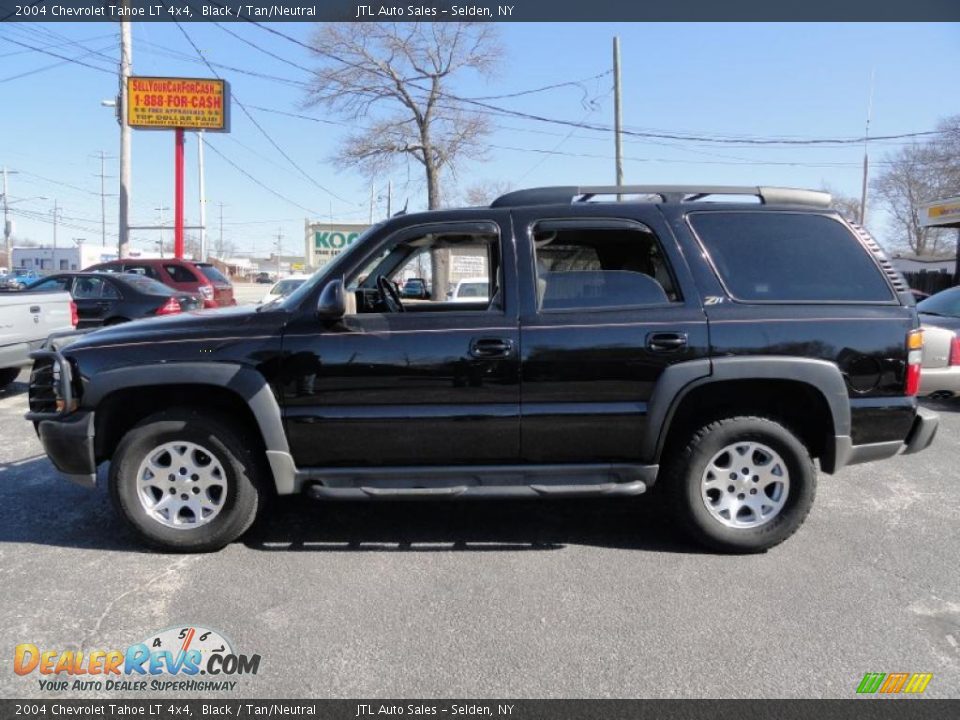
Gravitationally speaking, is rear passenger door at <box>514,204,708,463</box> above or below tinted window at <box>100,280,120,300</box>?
below

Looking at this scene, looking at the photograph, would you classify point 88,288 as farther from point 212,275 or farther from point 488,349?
point 488,349

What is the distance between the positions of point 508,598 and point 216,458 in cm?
175

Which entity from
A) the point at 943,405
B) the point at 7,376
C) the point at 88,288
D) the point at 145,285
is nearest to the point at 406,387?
the point at 943,405

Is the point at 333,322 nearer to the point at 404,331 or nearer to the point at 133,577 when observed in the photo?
the point at 404,331

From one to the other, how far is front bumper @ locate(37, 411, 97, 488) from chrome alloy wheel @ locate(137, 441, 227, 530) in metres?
0.31

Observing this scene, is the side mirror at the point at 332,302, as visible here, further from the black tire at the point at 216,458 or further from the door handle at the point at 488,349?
the black tire at the point at 216,458

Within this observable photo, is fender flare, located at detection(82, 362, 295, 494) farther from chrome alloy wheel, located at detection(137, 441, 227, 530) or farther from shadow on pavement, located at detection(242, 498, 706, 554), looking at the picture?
shadow on pavement, located at detection(242, 498, 706, 554)

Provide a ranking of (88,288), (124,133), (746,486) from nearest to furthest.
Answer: (746,486), (88,288), (124,133)

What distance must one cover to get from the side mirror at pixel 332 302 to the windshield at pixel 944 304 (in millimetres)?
7211

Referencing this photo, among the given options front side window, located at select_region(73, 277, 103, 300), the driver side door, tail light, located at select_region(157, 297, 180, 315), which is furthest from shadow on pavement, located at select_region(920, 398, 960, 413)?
front side window, located at select_region(73, 277, 103, 300)

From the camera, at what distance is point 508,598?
331 cm

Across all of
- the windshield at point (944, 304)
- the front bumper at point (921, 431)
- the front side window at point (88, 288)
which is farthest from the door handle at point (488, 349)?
the front side window at point (88, 288)

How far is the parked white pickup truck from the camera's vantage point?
7496mm

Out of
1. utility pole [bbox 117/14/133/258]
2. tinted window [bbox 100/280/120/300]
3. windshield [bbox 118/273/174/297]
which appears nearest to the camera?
tinted window [bbox 100/280/120/300]
